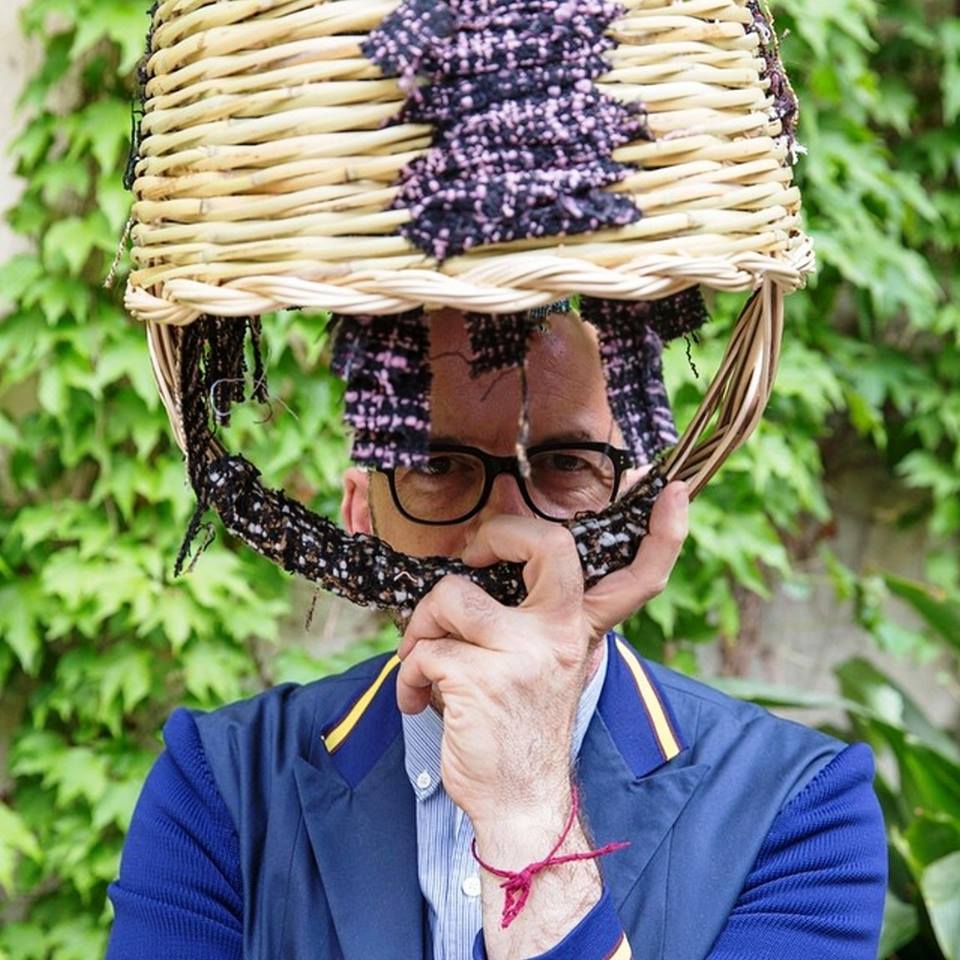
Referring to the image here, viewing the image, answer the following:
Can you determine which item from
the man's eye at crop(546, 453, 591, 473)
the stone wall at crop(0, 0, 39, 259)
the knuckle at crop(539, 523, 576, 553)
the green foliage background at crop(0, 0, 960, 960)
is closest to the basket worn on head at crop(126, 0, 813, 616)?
the knuckle at crop(539, 523, 576, 553)

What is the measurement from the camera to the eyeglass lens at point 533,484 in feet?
4.17

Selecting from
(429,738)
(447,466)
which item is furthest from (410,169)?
(429,738)

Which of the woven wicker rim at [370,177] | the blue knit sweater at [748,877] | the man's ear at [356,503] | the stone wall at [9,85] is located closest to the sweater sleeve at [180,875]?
the blue knit sweater at [748,877]

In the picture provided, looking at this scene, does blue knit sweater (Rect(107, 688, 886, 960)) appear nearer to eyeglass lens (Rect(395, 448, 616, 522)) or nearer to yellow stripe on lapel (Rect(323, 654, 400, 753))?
yellow stripe on lapel (Rect(323, 654, 400, 753))

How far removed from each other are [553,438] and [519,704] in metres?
0.28

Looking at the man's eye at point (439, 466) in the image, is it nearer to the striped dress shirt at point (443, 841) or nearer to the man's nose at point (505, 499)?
the man's nose at point (505, 499)

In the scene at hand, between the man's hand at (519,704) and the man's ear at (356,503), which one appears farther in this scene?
the man's ear at (356,503)

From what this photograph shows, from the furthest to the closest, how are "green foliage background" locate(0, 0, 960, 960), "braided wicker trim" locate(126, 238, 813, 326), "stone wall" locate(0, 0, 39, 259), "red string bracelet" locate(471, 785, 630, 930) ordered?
"stone wall" locate(0, 0, 39, 259) → "green foliage background" locate(0, 0, 960, 960) → "red string bracelet" locate(471, 785, 630, 930) → "braided wicker trim" locate(126, 238, 813, 326)

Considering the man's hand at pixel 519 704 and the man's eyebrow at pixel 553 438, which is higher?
the man's eyebrow at pixel 553 438

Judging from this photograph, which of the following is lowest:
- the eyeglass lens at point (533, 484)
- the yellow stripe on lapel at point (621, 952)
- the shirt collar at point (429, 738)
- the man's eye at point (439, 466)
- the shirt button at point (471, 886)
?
the shirt button at point (471, 886)

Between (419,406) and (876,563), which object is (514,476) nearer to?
(419,406)

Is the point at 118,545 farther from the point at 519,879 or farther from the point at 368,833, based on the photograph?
the point at 519,879

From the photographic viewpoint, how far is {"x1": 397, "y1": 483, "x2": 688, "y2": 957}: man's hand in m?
1.09

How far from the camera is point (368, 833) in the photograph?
1.31m
